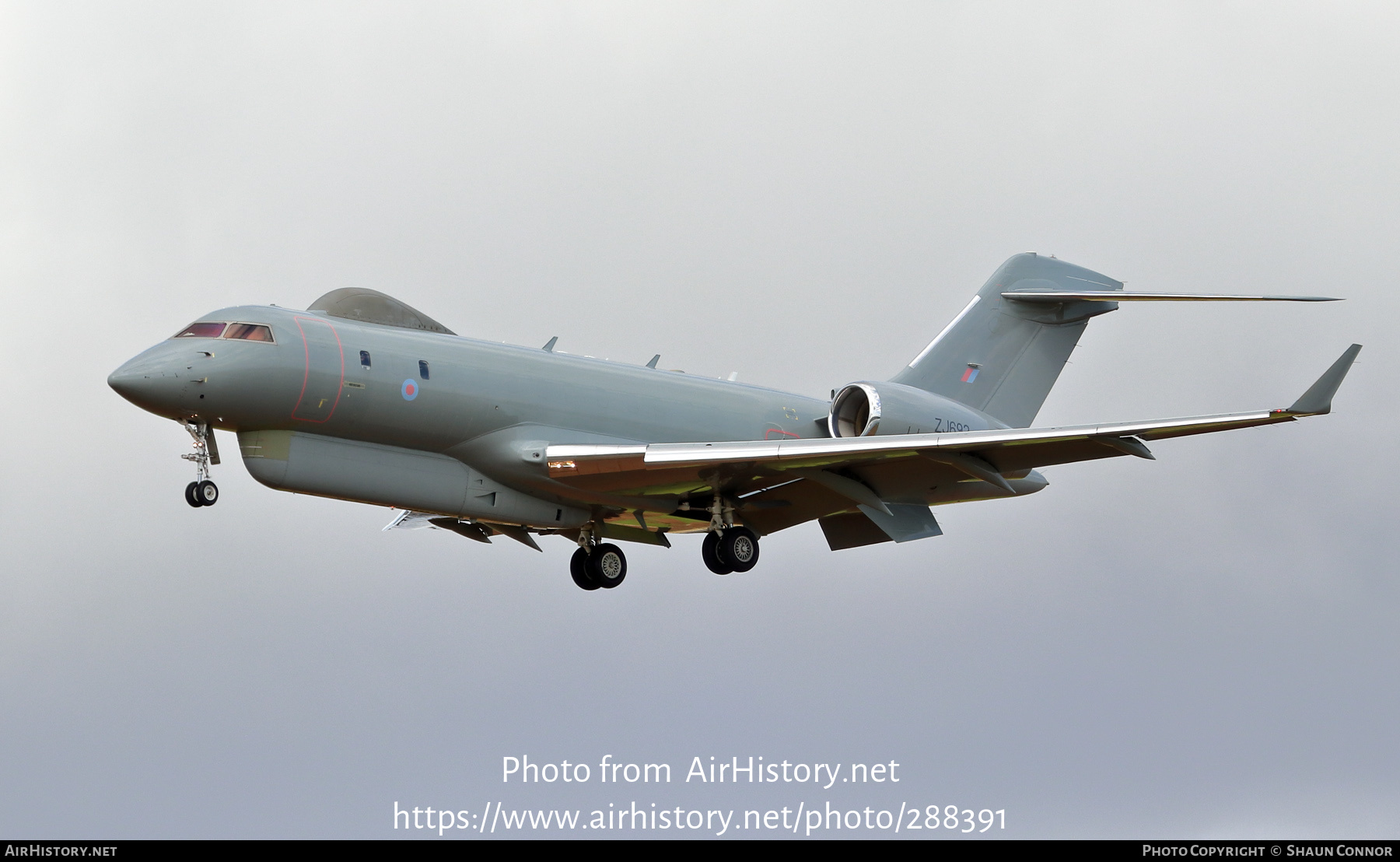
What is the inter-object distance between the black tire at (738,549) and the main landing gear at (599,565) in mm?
2525

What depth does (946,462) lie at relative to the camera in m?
25.0

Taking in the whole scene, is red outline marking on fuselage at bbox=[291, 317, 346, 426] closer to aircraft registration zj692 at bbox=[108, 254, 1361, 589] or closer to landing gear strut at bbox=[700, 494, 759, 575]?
aircraft registration zj692 at bbox=[108, 254, 1361, 589]

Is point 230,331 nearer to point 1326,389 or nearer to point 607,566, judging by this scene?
point 607,566

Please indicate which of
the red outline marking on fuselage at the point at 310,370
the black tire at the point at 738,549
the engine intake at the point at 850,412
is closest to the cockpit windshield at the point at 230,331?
the red outline marking on fuselage at the point at 310,370

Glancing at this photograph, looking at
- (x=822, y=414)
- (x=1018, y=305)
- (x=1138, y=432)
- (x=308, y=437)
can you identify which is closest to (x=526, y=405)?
(x=308, y=437)

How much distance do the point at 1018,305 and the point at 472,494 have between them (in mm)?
12528

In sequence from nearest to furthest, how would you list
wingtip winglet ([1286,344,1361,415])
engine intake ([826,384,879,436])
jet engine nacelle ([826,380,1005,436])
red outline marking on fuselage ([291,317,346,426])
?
wingtip winglet ([1286,344,1361,415]) < red outline marking on fuselage ([291,317,346,426]) < jet engine nacelle ([826,380,1005,436]) < engine intake ([826,384,879,436])

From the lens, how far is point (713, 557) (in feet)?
86.5

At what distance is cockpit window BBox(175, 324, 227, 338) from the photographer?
22625 mm

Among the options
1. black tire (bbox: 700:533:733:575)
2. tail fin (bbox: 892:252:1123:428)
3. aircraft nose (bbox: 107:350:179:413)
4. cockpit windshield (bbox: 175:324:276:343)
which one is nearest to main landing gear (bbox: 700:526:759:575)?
black tire (bbox: 700:533:733:575)

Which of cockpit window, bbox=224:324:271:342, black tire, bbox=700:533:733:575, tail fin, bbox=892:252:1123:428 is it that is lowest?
black tire, bbox=700:533:733:575

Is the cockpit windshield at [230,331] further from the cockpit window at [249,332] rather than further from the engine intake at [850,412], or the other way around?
the engine intake at [850,412]

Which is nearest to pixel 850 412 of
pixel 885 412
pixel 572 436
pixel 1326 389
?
pixel 885 412

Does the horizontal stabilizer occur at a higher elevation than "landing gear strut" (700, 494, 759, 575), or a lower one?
higher
